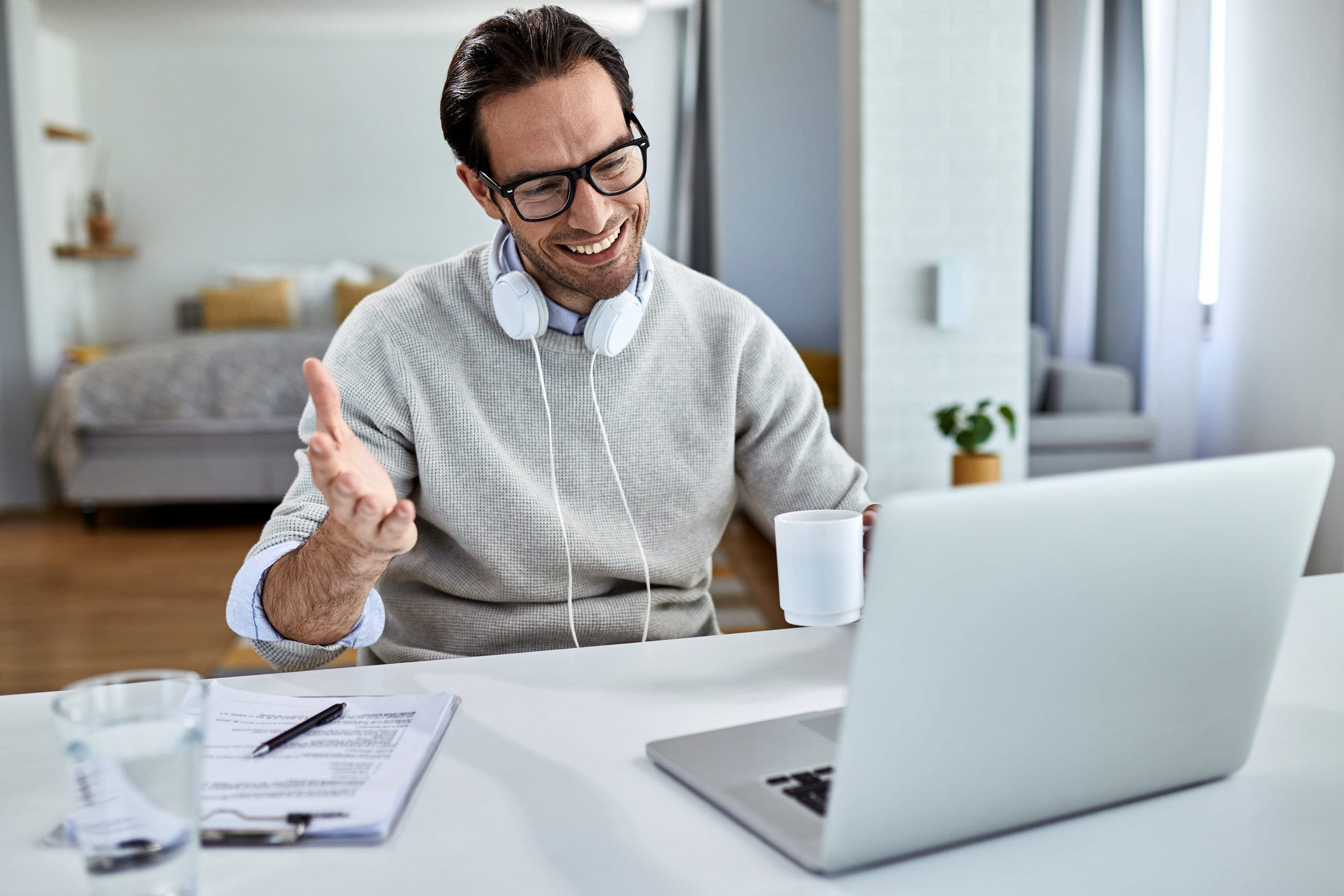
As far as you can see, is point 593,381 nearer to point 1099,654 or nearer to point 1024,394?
point 1099,654

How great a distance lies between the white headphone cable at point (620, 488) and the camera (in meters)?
1.27

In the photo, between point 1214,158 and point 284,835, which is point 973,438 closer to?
point 1214,158

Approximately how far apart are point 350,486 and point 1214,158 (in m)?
3.63

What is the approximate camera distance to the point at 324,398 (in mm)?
950

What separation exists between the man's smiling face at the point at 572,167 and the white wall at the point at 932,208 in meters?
2.16

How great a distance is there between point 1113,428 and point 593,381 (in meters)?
2.78

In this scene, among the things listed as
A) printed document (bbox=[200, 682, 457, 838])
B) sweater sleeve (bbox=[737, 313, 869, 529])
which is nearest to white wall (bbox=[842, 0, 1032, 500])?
sweater sleeve (bbox=[737, 313, 869, 529])

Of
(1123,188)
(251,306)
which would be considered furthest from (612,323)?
(251,306)

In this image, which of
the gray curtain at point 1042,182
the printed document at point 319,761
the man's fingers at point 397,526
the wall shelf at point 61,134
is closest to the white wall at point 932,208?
the gray curtain at point 1042,182

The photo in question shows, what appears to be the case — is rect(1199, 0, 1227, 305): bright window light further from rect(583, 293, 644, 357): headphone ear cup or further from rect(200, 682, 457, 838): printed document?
rect(200, 682, 457, 838): printed document

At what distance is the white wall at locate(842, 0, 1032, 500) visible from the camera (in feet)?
10.6

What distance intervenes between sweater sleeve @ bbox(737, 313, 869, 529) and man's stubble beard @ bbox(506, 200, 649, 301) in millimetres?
167

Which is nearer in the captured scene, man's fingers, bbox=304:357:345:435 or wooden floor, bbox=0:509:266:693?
man's fingers, bbox=304:357:345:435

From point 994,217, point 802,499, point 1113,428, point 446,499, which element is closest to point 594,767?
point 446,499
